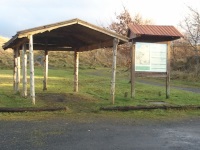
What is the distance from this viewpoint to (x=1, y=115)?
11.6 metres

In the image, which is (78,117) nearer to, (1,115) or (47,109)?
(47,109)

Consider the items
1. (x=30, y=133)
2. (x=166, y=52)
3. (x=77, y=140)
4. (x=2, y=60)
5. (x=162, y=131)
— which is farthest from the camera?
(x=2, y=60)

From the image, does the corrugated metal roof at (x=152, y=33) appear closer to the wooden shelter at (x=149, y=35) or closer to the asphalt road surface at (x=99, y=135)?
the wooden shelter at (x=149, y=35)

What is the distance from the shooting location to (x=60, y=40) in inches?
802

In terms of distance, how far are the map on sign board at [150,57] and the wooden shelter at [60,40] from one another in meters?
1.13

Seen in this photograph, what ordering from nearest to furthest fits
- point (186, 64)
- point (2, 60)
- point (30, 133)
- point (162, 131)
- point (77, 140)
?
point (77, 140) → point (30, 133) → point (162, 131) → point (186, 64) → point (2, 60)

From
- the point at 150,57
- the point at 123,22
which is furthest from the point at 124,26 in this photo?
the point at 150,57


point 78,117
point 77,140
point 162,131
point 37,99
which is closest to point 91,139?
point 77,140

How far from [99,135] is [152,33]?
842cm

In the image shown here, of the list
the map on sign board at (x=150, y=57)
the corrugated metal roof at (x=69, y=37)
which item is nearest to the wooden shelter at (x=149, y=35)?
the map on sign board at (x=150, y=57)

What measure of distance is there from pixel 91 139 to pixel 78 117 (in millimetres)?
3336

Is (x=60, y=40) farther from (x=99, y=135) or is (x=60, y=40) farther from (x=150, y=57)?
(x=99, y=135)

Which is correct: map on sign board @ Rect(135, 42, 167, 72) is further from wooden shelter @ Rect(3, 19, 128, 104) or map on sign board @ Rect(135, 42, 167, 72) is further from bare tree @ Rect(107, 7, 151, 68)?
bare tree @ Rect(107, 7, 151, 68)

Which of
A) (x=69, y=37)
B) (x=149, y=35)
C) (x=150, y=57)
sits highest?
(x=69, y=37)
